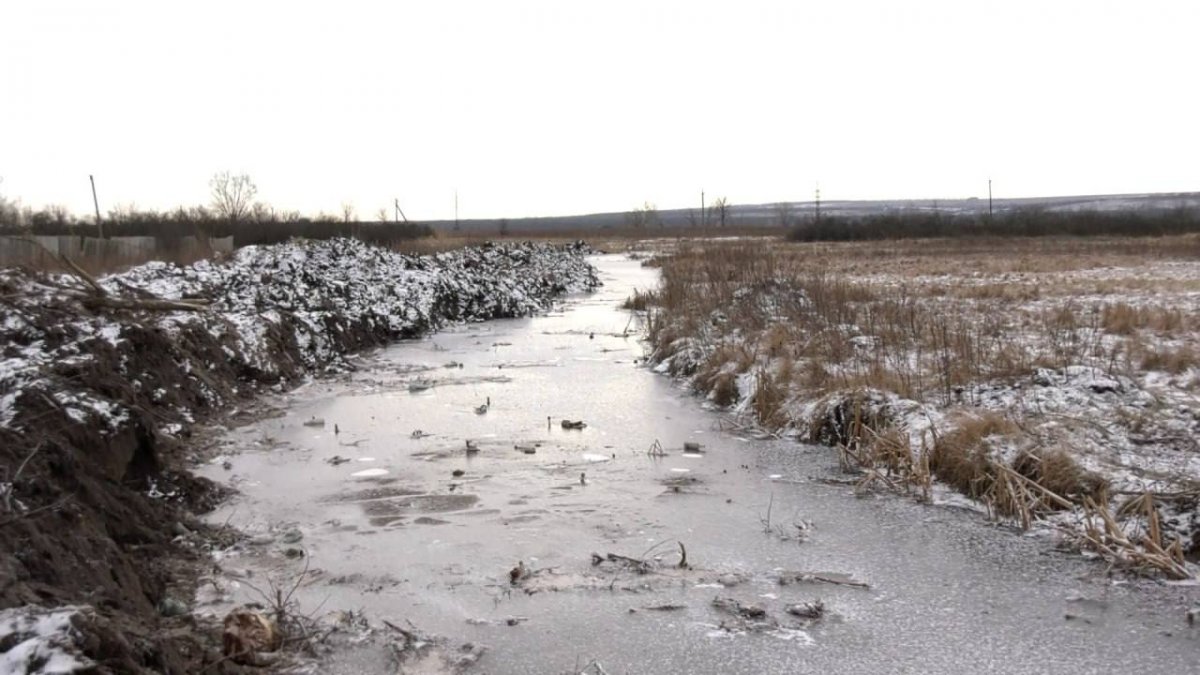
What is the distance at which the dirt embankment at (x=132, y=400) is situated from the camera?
404 cm

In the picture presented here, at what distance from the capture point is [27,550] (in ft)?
13.3

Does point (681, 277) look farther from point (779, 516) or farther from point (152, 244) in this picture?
point (152, 244)

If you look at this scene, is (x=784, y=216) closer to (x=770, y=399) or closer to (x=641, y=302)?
(x=641, y=302)

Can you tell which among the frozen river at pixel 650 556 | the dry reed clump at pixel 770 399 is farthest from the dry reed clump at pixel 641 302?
the frozen river at pixel 650 556

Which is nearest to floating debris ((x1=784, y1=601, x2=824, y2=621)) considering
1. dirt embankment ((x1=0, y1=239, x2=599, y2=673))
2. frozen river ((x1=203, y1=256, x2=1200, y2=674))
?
frozen river ((x1=203, y1=256, x2=1200, y2=674))

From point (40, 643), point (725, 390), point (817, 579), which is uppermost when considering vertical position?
point (40, 643)

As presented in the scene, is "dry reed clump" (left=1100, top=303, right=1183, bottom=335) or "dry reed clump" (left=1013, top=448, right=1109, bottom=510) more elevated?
"dry reed clump" (left=1100, top=303, right=1183, bottom=335)

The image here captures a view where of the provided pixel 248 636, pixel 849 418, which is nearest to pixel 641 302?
pixel 849 418

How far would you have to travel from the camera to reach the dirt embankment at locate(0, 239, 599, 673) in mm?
4039

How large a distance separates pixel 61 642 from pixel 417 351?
12.6 m

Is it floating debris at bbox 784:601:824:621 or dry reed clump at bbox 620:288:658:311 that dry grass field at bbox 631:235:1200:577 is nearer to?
floating debris at bbox 784:601:824:621

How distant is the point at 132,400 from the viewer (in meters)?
7.45

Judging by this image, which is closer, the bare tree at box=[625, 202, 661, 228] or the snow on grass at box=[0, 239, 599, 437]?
the snow on grass at box=[0, 239, 599, 437]

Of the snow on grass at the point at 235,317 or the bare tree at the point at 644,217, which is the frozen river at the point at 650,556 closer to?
the snow on grass at the point at 235,317
